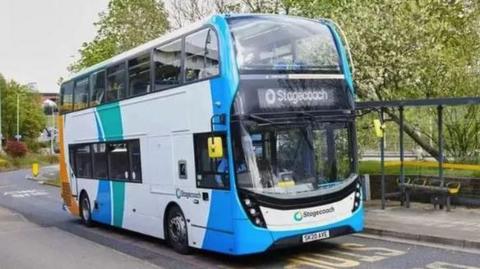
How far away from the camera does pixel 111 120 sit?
14.0 meters

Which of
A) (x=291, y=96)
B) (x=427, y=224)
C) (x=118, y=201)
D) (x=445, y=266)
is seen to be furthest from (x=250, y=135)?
(x=118, y=201)

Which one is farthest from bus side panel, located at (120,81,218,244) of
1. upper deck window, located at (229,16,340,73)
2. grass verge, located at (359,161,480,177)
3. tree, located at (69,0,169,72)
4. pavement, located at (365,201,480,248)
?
tree, located at (69,0,169,72)

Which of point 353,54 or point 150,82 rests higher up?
point 353,54

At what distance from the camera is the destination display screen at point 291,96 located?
9.40m

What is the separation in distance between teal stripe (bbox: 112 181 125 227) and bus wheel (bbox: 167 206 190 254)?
8.25 feet

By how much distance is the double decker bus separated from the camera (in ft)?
30.5

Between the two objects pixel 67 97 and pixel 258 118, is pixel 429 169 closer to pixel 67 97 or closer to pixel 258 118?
pixel 258 118

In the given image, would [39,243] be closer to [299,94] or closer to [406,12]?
[299,94]

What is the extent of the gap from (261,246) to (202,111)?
7.75 ft

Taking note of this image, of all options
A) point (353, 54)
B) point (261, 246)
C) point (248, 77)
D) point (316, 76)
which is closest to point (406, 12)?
point (353, 54)

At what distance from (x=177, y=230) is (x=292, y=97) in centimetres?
330

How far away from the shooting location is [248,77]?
9469 mm

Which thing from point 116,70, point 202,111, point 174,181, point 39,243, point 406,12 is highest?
point 406,12

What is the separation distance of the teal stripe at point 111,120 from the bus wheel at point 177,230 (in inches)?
114
